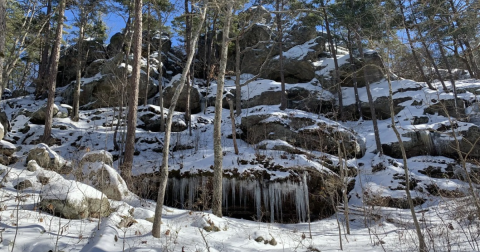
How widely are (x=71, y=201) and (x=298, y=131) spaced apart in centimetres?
990

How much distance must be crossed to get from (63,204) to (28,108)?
53.2 ft

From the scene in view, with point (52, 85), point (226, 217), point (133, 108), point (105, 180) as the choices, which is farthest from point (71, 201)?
point (52, 85)

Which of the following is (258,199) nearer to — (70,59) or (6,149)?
(6,149)

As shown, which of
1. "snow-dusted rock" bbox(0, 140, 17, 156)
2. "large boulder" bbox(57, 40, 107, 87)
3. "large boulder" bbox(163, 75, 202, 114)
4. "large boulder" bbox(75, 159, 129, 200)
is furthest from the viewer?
"large boulder" bbox(57, 40, 107, 87)

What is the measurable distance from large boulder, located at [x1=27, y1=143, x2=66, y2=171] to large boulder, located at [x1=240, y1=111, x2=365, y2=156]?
722 centimetres

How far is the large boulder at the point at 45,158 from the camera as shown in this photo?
8.82 metres

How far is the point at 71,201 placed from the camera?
5.46m

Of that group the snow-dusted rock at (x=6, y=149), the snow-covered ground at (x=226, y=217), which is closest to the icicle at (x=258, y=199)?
the snow-covered ground at (x=226, y=217)

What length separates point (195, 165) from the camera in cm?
1073

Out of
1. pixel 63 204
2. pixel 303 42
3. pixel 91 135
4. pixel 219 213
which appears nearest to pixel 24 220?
pixel 63 204

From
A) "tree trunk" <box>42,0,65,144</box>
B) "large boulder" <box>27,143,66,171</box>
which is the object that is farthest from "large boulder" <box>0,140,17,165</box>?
"tree trunk" <box>42,0,65,144</box>

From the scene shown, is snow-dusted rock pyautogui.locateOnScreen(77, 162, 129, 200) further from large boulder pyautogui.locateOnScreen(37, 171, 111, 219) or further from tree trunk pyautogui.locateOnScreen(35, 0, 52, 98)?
tree trunk pyautogui.locateOnScreen(35, 0, 52, 98)

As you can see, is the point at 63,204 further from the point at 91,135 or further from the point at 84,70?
the point at 84,70

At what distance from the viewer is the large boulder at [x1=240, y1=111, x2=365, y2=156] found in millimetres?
13020
